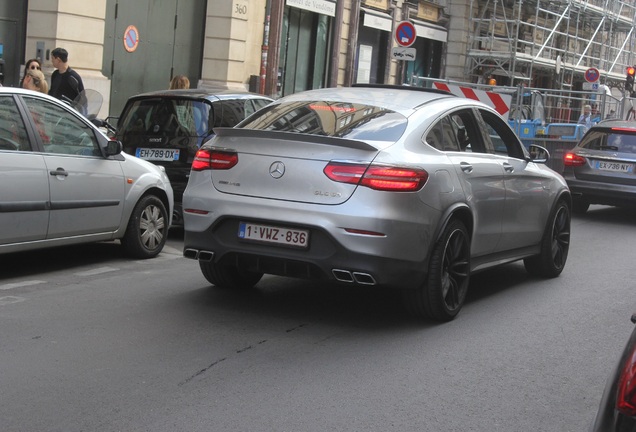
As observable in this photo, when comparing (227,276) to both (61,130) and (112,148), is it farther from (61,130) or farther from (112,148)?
(61,130)

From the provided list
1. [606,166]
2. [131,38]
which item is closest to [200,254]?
[606,166]

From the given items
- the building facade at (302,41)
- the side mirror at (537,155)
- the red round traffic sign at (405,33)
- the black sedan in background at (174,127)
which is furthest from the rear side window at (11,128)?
the red round traffic sign at (405,33)

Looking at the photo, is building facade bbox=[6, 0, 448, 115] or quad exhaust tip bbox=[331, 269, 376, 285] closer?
quad exhaust tip bbox=[331, 269, 376, 285]

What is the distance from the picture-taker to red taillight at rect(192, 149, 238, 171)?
23.5ft

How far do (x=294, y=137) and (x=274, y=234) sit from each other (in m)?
0.66

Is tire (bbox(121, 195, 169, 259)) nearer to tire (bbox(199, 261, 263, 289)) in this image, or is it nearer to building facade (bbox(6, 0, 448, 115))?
tire (bbox(199, 261, 263, 289))

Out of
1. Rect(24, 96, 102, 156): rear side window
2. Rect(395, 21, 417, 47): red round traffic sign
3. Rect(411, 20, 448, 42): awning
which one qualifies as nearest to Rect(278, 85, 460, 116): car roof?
Rect(24, 96, 102, 156): rear side window

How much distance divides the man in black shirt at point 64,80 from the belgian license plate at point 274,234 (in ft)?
22.7

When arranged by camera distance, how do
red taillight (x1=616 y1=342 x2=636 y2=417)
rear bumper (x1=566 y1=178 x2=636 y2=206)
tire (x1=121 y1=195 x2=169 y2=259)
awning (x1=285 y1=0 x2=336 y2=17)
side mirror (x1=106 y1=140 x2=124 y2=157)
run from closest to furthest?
red taillight (x1=616 y1=342 x2=636 y2=417)
side mirror (x1=106 y1=140 x2=124 y2=157)
tire (x1=121 y1=195 x2=169 y2=259)
rear bumper (x1=566 y1=178 x2=636 y2=206)
awning (x1=285 y1=0 x2=336 y2=17)

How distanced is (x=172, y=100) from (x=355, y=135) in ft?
15.3

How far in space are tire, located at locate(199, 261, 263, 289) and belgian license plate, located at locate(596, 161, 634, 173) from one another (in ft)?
31.0

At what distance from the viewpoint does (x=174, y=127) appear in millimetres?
11281

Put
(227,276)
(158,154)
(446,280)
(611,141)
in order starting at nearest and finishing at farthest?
(446,280)
(227,276)
(158,154)
(611,141)

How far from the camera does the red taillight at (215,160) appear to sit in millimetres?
7156
